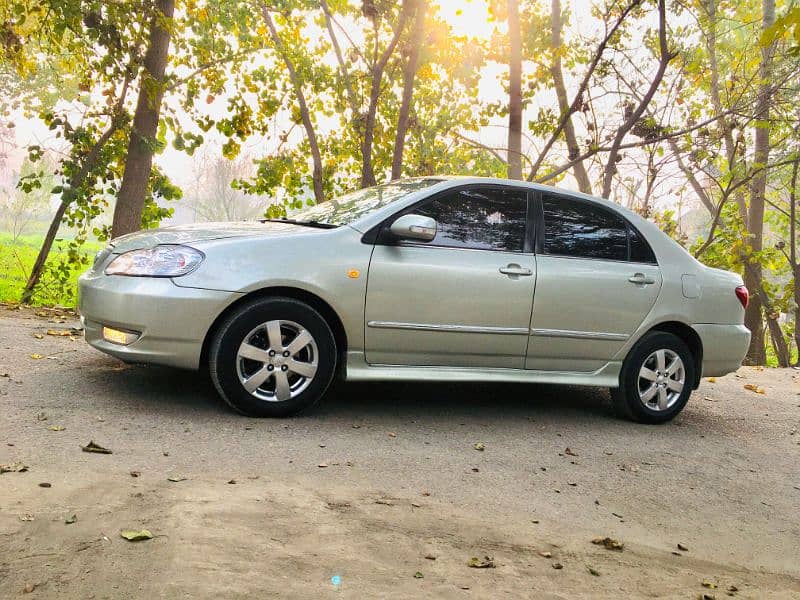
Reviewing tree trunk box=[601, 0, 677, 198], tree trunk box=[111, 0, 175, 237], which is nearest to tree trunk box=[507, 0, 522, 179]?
tree trunk box=[601, 0, 677, 198]

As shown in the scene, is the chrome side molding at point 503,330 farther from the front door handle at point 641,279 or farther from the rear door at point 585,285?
the front door handle at point 641,279

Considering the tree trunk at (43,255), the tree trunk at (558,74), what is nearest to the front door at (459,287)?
the tree trunk at (43,255)

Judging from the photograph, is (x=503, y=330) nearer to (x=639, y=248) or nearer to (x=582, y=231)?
(x=582, y=231)

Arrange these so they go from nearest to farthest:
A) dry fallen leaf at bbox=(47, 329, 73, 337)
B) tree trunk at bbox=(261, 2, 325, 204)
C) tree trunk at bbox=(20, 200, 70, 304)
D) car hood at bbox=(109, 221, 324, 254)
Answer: car hood at bbox=(109, 221, 324, 254) < dry fallen leaf at bbox=(47, 329, 73, 337) < tree trunk at bbox=(20, 200, 70, 304) < tree trunk at bbox=(261, 2, 325, 204)

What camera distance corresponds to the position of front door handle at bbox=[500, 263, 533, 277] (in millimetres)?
5801

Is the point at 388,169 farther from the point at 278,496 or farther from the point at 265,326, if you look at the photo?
the point at 278,496

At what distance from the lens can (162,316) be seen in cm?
496

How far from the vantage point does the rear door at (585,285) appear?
19.7 feet

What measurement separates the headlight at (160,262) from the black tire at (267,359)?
0.41 m

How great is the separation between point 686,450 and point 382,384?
8.27 feet

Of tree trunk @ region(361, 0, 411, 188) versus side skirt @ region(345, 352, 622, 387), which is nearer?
side skirt @ region(345, 352, 622, 387)

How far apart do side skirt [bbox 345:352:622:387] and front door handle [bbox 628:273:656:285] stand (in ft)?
2.12

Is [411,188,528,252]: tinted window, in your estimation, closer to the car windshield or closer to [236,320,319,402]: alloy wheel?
the car windshield

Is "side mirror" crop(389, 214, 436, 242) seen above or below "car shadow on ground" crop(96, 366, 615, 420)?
above
